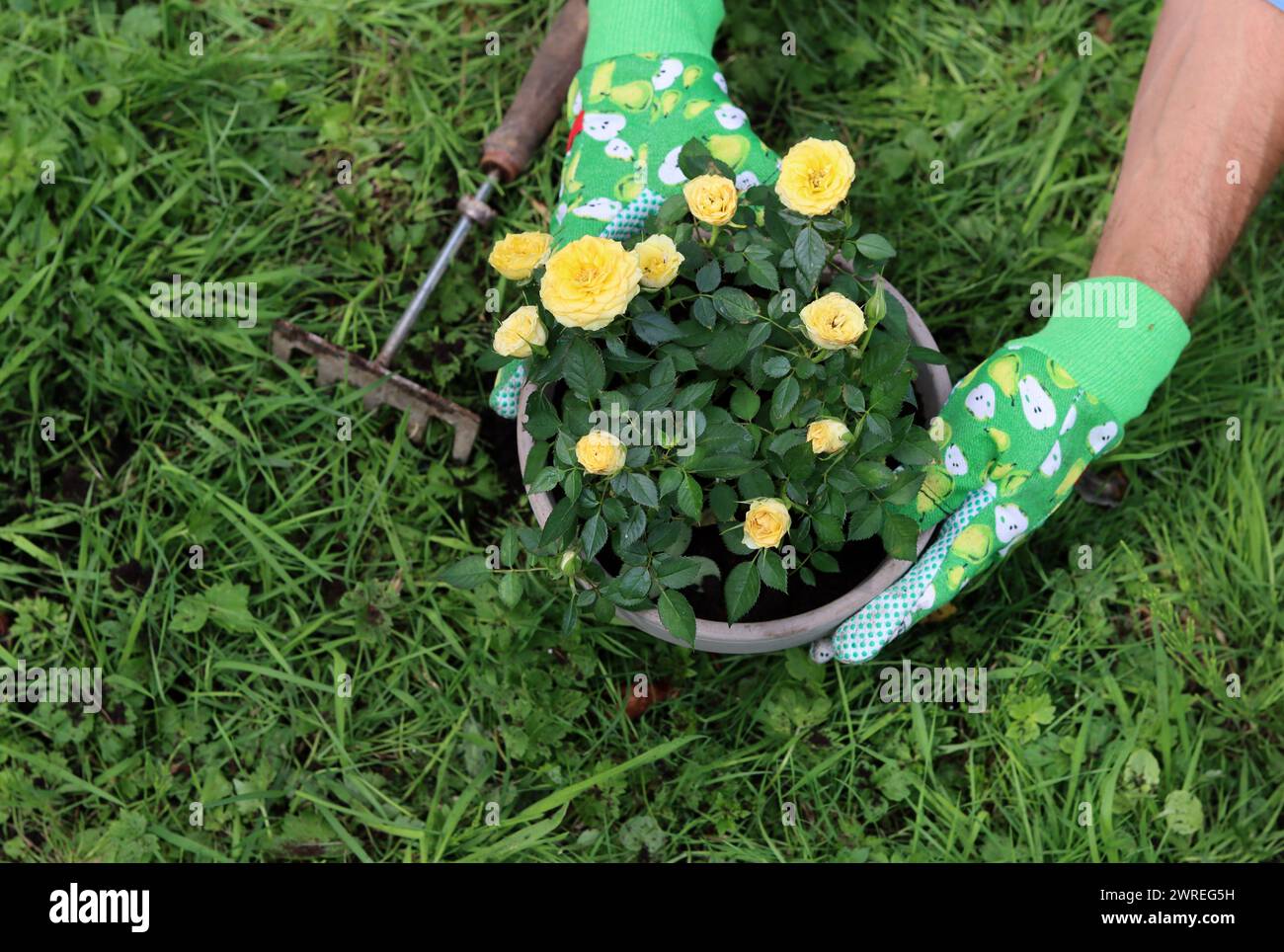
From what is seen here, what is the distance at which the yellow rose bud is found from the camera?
1.44 m

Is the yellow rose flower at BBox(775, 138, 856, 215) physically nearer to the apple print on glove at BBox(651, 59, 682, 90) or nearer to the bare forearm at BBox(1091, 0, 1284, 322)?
the apple print on glove at BBox(651, 59, 682, 90)

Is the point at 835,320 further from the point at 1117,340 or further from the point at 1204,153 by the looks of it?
the point at 1204,153

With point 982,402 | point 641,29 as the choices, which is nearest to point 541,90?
point 641,29

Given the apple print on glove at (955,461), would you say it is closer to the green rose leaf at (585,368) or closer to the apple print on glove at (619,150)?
the green rose leaf at (585,368)

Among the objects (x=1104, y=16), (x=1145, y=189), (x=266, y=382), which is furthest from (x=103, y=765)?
(x=1104, y=16)

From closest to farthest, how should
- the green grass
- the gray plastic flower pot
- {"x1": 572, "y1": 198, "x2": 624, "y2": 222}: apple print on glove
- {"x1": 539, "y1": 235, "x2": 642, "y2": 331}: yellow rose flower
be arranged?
1. {"x1": 539, "y1": 235, "x2": 642, "y2": 331}: yellow rose flower
2. the gray plastic flower pot
3. {"x1": 572, "y1": 198, "x2": 624, "y2": 222}: apple print on glove
4. the green grass

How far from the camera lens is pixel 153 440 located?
2254 mm

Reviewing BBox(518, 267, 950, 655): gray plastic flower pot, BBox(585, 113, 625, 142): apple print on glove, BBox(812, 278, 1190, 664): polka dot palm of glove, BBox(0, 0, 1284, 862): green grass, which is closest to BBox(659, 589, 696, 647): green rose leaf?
BBox(518, 267, 950, 655): gray plastic flower pot

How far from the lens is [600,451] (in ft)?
4.48

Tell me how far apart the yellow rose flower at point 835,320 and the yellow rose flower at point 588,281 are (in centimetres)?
25

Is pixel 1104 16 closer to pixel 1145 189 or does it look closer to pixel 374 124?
pixel 1145 189

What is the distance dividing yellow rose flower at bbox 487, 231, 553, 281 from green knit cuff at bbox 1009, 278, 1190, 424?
2.86 ft

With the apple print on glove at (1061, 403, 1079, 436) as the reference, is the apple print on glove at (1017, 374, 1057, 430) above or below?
above
